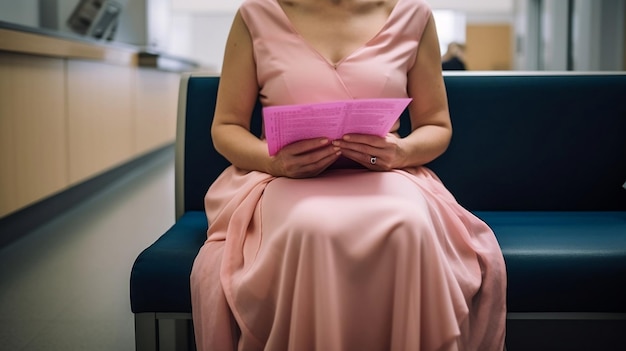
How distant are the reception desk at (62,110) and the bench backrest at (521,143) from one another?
136 centimetres

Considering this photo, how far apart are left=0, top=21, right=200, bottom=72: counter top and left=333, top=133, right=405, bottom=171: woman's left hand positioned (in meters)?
2.10

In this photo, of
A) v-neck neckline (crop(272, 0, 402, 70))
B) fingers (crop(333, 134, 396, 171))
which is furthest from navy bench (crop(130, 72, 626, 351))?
fingers (crop(333, 134, 396, 171))

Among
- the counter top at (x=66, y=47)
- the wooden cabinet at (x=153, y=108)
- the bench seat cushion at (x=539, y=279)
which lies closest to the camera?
the bench seat cushion at (x=539, y=279)

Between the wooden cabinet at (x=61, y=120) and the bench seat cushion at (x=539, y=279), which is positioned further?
the wooden cabinet at (x=61, y=120)

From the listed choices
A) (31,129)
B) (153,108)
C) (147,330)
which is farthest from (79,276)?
(153,108)

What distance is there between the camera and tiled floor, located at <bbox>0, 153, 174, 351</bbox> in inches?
83.0

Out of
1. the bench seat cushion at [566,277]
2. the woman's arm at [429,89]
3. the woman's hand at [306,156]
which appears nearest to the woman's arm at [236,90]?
the woman's hand at [306,156]

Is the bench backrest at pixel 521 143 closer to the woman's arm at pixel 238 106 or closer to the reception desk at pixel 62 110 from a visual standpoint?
the woman's arm at pixel 238 106

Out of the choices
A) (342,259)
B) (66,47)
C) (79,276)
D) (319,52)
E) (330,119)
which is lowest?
(79,276)

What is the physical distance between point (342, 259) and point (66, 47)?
300 cm

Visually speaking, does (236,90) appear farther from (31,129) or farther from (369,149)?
(31,129)

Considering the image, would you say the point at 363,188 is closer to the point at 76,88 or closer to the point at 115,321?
the point at 115,321

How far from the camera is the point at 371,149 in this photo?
4.82 feet

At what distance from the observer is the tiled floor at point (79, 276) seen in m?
2.11
